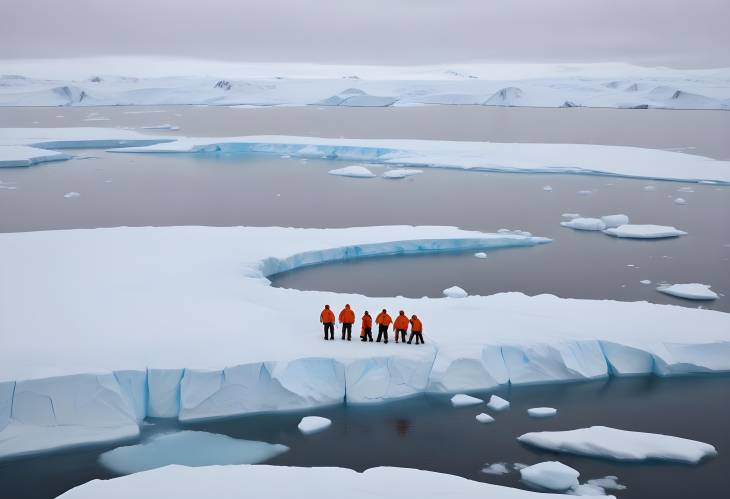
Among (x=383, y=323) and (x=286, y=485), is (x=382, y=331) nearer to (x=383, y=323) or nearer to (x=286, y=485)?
(x=383, y=323)

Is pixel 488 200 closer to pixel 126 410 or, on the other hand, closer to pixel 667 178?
pixel 667 178

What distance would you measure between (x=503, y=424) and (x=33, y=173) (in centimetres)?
2798

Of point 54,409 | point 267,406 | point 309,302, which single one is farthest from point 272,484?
point 309,302

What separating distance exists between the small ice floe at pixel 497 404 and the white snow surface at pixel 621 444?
0.84 m

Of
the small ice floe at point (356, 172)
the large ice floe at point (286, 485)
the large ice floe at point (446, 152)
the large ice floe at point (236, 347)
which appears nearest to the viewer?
the large ice floe at point (286, 485)

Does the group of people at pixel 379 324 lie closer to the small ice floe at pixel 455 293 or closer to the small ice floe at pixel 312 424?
the small ice floe at pixel 312 424

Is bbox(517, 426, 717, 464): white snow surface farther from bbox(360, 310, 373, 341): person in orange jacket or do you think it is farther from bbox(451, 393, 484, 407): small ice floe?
bbox(360, 310, 373, 341): person in orange jacket

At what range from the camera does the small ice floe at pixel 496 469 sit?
830 centimetres

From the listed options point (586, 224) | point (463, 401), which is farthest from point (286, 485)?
point (586, 224)

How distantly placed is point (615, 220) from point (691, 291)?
6594 mm

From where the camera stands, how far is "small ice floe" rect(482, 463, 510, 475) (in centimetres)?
830

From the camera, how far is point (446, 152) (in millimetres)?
34906

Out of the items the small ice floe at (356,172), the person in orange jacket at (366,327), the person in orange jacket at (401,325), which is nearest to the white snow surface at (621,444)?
the person in orange jacket at (401,325)

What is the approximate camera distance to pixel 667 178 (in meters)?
28.5
